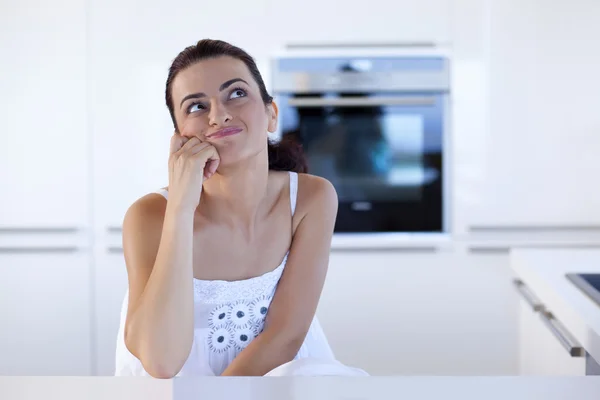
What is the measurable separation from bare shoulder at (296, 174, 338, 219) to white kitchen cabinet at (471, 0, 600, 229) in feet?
3.92

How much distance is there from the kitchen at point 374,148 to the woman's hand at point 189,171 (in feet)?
4.50

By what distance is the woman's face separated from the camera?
1151 millimetres

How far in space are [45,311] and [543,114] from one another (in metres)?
2.03

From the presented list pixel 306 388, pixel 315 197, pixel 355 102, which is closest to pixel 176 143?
pixel 315 197

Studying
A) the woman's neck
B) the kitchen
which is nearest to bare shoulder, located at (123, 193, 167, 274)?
the woman's neck

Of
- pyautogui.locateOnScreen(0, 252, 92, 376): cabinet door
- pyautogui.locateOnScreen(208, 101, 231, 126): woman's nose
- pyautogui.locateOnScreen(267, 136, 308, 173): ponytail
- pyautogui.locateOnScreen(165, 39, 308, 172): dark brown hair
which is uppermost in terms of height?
pyautogui.locateOnScreen(165, 39, 308, 172): dark brown hair

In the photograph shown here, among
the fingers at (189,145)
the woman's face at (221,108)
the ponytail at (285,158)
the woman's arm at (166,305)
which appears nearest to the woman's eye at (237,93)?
the woman's face at (221,108)

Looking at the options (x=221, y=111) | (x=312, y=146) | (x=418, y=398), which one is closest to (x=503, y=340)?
(x=312, y=146)

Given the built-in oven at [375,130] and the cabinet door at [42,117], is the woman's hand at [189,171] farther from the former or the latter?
the cabinet door at [42,117]

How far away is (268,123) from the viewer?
1.31 metres

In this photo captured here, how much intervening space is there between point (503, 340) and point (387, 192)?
0.71 meters

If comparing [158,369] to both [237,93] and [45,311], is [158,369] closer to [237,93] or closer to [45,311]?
[237,93]

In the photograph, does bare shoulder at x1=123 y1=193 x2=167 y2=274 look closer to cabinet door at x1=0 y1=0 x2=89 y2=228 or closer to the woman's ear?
the woman's ear

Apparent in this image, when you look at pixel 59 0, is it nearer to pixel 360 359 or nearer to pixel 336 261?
pixel 336 261
